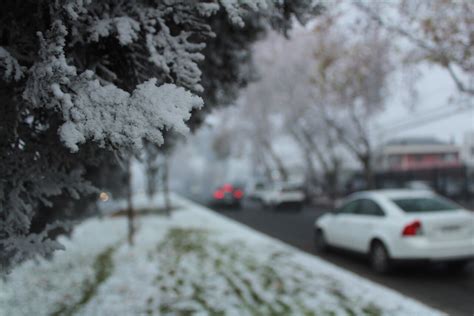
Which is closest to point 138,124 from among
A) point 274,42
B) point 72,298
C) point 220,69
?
point 220,69

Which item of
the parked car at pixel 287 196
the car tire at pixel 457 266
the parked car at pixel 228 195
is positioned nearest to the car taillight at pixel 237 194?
the parked car at pixel 228 195

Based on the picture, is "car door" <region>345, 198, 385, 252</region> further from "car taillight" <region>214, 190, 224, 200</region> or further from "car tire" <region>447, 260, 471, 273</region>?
"car taillight" <region>214, 190, 224, 200</region>

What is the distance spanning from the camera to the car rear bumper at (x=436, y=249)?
7164 millimetres

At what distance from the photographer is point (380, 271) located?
7852mm

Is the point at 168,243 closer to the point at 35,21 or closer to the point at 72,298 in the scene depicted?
the point at 72,298

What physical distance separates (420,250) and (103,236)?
29.9 feet

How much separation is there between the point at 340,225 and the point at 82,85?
781 cm

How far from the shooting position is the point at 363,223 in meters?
8.55

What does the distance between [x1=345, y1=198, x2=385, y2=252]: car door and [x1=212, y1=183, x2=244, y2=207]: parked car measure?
16.8 m

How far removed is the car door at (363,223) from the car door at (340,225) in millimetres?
91

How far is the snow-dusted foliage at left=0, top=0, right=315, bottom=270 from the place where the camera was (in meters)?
2.38

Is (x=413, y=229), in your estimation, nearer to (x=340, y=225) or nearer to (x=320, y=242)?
(x=340, y=225)

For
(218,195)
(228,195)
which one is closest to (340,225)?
(228,195)

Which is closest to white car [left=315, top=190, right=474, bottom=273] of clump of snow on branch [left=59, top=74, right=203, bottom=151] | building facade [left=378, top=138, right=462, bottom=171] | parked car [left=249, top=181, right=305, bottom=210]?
clump of snow on branch [left=59, top=74, right=203, bottom=151]
